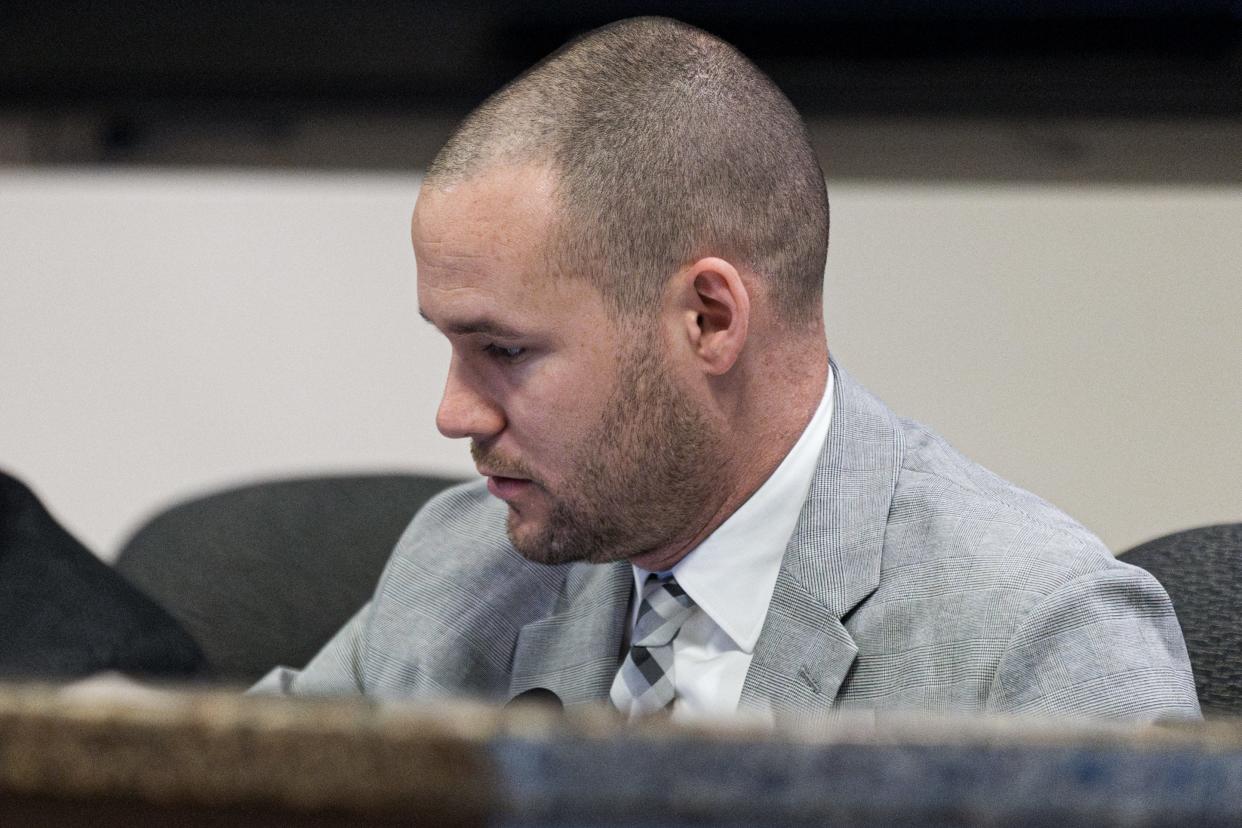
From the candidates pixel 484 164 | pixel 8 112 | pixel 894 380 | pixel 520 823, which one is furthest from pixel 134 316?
pixel 520 823

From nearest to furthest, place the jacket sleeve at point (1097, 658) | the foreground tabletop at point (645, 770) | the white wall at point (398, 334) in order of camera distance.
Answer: the foreground tabletop at point (645, 770), the jacket sleeve at point (1097, 658), the white wall at point (398, 334)

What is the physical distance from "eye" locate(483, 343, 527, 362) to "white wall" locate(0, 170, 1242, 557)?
1208 millimetres

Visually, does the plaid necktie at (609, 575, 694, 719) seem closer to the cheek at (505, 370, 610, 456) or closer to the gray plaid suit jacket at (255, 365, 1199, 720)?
the gray plaid suit jacket at (255, 365, 1199, 720)

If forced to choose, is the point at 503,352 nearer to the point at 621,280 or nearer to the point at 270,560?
the point at 621,280

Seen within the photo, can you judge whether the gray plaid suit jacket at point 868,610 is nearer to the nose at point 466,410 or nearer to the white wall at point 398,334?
the nose at point 466,410

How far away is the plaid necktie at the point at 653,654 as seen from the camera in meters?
1.07

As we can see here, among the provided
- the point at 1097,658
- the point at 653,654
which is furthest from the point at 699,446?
the point at 1097,658

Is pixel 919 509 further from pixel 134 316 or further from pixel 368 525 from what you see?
pixel 134 316

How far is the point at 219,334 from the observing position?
2.45m

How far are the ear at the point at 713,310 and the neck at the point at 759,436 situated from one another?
5 centimetres

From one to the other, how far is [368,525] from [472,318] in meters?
0.59

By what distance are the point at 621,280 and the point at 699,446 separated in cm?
15

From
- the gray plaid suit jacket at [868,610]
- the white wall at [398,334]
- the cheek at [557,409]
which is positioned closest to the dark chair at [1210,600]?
the gray plaid suit jacket at [868,610]

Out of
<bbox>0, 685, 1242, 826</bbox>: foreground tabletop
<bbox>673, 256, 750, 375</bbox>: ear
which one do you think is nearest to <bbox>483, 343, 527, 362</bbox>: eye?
<bbox>673, 256, 750, 375</bbox>: ear
